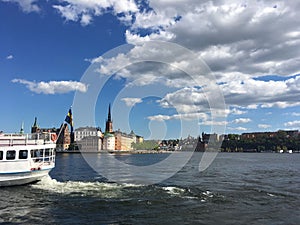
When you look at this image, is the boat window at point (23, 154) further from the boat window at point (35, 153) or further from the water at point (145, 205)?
the water at point (145, 205)

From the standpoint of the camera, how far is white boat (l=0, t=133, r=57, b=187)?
39438mm

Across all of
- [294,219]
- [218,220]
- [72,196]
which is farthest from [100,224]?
[294,219]

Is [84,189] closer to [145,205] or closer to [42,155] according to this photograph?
[42,155]

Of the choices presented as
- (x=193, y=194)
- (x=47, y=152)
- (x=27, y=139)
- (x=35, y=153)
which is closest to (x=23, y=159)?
(x=35, y=153)

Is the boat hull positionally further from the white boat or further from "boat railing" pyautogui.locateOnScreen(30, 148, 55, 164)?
"boat railing" pyautogui.locateOnScreen(30, 148, 55, 164)

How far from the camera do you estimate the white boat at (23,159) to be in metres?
39.4

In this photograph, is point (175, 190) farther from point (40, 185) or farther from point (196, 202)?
point (40, 185)

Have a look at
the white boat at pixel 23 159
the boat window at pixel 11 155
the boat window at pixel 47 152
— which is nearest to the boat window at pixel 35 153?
the white boat at pixel 23 159

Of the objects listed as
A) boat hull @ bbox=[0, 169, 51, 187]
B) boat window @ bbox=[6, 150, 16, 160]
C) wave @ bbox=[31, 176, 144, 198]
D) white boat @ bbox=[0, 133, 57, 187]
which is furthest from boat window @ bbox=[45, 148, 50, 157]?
boat window @ bbox=[6, 150, 16, 160]

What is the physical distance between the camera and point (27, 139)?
43.1 metres

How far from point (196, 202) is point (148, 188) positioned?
31.0 ft

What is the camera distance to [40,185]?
41000 millimetres

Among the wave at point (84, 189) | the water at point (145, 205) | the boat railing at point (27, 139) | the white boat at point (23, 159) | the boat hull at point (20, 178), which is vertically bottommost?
the water at point (145, 205)

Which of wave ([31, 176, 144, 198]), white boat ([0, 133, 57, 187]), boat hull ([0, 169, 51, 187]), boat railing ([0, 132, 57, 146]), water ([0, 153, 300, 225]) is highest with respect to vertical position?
boat railing ([0, 132, 57, 146])
